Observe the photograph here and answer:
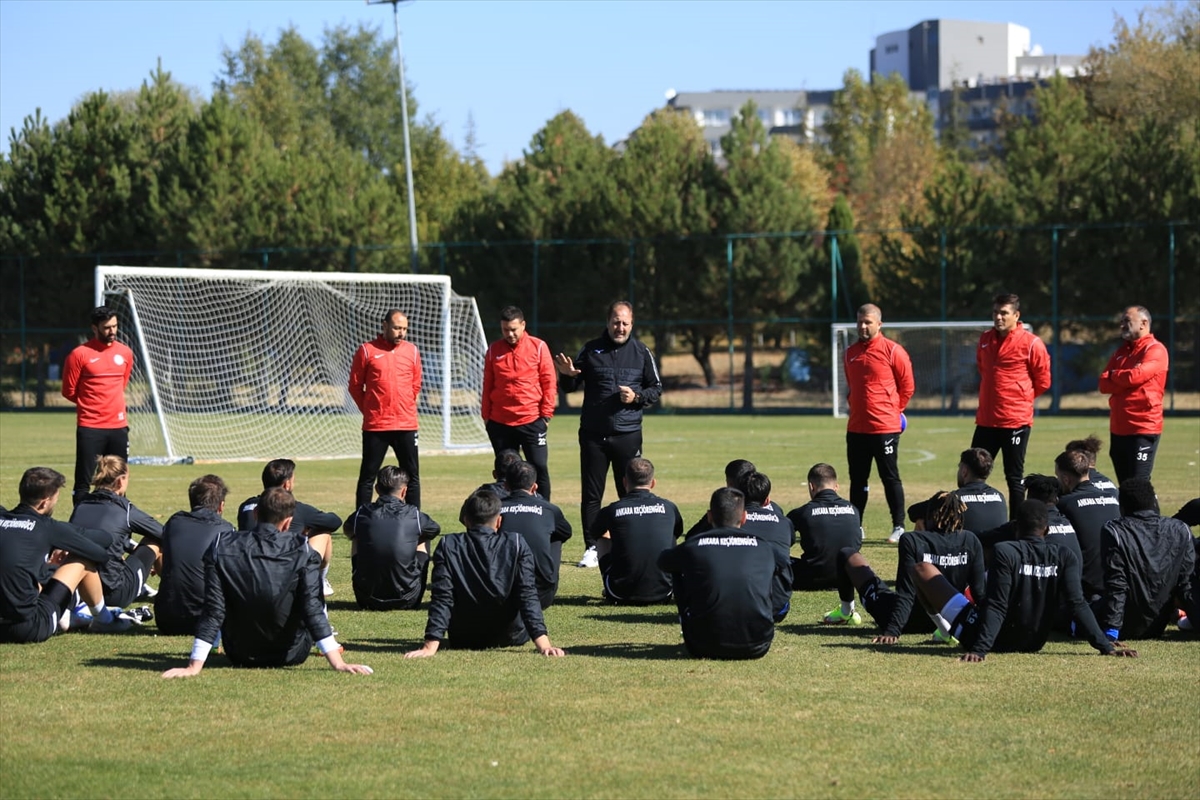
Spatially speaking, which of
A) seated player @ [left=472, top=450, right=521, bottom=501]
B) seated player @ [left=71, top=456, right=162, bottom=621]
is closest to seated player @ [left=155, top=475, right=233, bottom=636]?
seated player @ [left=71, top=456, right=162, bottom=621]

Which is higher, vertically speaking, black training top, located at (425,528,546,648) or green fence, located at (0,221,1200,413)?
green fence, located at (0,221,1200,413)

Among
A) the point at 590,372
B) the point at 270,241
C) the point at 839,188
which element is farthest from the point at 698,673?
the point at 839,188

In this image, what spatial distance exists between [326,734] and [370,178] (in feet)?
136

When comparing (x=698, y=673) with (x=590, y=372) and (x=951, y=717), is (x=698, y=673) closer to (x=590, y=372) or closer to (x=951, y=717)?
(x=951, y=717)

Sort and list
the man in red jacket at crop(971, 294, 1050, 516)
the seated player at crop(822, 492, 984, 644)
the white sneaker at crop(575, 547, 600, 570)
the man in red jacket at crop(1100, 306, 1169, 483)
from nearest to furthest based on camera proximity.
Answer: the seated player at crop(822, 492, 984, 644) → the white sneaker at crop(575, 547, 600, 570) → the man in red jacket at crop(1100, 306, 1169, 483) → the man in red jacket at crop(971, 294, 1050, 516)

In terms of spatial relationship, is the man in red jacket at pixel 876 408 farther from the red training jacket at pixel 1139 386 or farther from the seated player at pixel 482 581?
the seated player at pixel 482 581

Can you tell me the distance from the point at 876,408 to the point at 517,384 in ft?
10.4

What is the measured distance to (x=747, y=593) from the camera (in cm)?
766

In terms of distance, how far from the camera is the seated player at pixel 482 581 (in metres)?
7.85

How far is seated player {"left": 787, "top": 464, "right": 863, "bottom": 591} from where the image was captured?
32.3 feet

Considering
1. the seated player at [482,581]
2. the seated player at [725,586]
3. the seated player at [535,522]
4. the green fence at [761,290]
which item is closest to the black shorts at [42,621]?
the seated player at [482,581]

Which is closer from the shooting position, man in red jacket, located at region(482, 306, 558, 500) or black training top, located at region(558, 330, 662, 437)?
black training top, located at region(558, 330, 662, 437)

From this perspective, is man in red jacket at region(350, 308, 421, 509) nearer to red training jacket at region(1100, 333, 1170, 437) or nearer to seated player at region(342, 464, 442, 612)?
seated player at region(342, 464, 442, 612)

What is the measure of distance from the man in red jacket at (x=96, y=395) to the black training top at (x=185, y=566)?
5316mm
